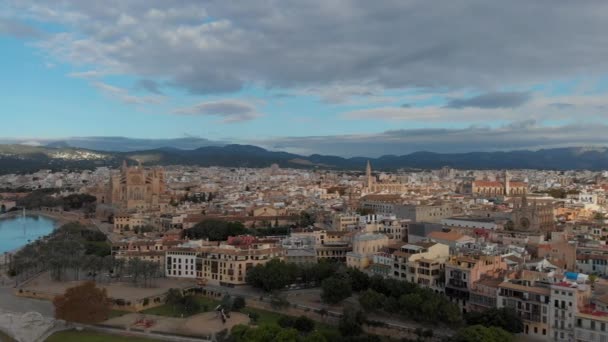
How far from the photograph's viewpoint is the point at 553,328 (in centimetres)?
1823

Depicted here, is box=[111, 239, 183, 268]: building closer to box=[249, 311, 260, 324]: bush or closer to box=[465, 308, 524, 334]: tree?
box=[249, 311, 260, 324]: bush

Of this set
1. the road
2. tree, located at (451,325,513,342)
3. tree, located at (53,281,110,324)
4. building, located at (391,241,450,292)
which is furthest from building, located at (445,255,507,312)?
the road

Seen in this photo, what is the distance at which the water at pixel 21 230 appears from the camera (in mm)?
45112

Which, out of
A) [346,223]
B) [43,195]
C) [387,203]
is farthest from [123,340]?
[43,195]

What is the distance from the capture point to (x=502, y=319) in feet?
60.0

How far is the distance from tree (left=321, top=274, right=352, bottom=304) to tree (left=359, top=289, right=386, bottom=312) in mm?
1238

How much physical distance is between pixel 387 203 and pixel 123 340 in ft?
98.7

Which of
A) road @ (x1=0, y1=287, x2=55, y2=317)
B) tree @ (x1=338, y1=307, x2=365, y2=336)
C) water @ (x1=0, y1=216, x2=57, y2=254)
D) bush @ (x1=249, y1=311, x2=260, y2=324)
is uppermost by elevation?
tree @ (x1=338, y1=307, x2=365, y2=336)

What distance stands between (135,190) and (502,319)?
1898 inches

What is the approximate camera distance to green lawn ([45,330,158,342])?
65.9 feet

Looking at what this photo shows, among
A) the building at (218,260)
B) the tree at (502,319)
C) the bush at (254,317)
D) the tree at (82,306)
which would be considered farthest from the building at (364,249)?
the tree at (82,306)

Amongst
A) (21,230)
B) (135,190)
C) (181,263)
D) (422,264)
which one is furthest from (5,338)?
(135,190)

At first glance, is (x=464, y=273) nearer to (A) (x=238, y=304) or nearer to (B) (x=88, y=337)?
(A) (x=238, y=304)

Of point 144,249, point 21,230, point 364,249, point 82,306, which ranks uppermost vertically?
point 364,249
